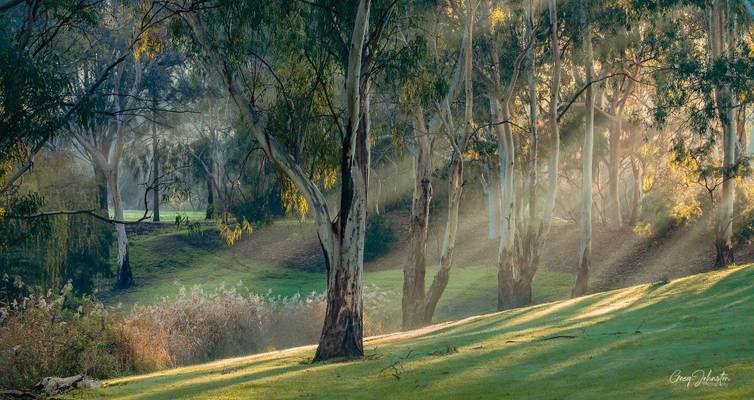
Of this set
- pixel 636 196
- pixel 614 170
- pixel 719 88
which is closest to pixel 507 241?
pixel 719 88

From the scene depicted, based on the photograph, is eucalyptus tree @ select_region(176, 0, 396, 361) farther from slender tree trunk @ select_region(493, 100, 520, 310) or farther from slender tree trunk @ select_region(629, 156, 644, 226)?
slender tree trunk @ select_region(629, 156, 644, 226)

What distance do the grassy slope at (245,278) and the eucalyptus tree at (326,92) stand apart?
47.7 ft

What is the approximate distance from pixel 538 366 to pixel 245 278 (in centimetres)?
3316

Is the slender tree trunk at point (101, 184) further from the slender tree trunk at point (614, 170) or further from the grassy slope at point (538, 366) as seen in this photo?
the grassy slope at point (538, 366)

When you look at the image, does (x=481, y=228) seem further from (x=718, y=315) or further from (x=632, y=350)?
(x=632, y=350)

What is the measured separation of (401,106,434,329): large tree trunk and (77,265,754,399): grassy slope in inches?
303

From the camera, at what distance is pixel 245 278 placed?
43.7 m

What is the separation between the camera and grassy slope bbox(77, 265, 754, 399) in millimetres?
10094

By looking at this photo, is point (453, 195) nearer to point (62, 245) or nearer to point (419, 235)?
point (419, 235)

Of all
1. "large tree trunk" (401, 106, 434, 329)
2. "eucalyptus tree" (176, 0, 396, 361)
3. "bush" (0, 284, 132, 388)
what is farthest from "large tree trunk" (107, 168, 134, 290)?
"eucalyptus tree" (176, 0, 396, 361)

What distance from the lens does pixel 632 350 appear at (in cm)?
1219

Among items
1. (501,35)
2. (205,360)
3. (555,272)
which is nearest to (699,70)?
(501,35)

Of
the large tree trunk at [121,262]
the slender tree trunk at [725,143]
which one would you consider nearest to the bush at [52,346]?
the slender tree trunk at [725,143]

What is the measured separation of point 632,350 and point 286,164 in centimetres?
675
